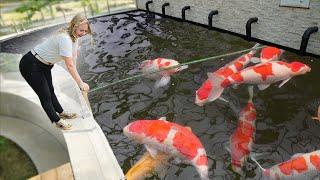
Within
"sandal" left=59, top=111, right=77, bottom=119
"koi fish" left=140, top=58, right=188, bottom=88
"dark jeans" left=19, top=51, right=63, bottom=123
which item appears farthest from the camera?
"koi fish" left=140, top=58, right=188, bottom=88

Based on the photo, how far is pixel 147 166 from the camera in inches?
196

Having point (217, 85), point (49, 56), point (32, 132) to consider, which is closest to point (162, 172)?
point (49, 56)

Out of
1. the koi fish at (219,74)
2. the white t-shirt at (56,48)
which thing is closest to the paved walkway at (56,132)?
the white t-shirt at (56,48)

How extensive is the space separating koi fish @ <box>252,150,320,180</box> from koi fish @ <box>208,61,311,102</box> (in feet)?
8.87

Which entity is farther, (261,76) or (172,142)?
(261,76)

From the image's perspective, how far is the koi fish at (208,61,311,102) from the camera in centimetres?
714

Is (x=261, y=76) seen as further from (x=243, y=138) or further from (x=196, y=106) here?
(x=243, y=138)

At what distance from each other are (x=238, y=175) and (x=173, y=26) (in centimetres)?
1015

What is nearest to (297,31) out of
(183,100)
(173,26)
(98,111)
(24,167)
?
(183,100)

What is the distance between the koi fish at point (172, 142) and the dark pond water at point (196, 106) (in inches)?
6.1

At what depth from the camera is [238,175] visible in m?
4.86

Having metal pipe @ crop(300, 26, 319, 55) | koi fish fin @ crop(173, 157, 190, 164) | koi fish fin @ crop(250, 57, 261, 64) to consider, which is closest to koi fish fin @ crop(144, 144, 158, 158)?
koi fish fin @ crop(173, 157, 190, 164)

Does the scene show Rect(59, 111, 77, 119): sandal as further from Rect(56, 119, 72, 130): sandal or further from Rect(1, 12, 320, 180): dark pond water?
Rect(1, 12, 320, 180): dark pond water

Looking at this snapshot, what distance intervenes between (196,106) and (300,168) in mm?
2936
